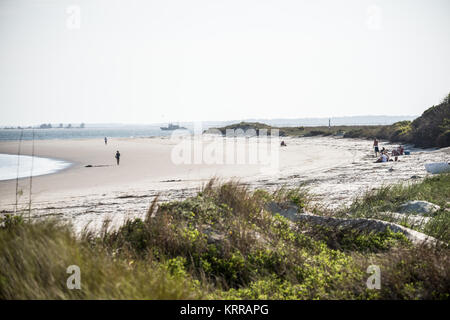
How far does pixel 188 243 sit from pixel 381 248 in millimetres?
3477

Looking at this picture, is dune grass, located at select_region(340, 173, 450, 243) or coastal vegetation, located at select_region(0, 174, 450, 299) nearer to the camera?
coastal vegetation, located at select_region(0, 174, 450, 299)

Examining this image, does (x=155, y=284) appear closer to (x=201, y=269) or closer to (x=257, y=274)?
(x=201, y=269)

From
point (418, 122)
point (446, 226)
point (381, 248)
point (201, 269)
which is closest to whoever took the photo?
point (201, 269)

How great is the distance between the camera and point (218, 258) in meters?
5.18

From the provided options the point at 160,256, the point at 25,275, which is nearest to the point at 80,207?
the point at 160,256

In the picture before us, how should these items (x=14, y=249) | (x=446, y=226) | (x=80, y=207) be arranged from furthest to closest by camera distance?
(x=80, y=207) < (x=446, y=226) < (x=14, y=249)

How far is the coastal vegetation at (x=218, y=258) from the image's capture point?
3.55 m

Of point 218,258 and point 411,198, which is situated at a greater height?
point 411,198

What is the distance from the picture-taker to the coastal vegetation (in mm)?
3554

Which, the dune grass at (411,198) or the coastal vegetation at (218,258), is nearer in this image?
the coastal vegetation at (218,258)

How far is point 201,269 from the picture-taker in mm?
4730

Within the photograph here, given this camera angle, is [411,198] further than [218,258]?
Yes

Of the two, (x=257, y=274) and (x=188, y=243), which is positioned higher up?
(x=188, y=243)
